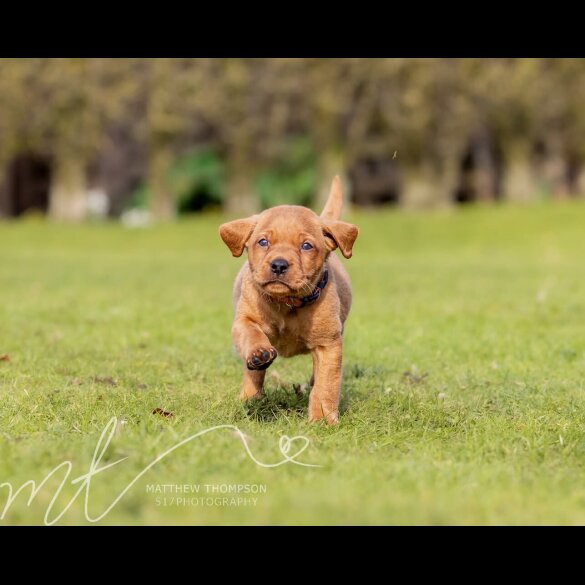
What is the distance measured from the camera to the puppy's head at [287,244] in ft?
Answer: 17.2

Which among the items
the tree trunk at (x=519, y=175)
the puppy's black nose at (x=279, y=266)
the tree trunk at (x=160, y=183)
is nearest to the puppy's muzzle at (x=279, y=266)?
the puppy's black nose at (x=279, y=266)

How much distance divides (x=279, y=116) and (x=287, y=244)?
100 ft

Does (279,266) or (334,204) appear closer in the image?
(279,266)

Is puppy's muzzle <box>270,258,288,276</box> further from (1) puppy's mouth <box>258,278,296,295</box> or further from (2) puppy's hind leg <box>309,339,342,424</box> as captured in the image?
(2) puppy's hind leg <box>309,339,342,424</box>

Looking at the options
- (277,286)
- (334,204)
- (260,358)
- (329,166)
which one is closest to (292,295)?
(277,286)

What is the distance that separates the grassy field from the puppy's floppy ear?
3.34ft

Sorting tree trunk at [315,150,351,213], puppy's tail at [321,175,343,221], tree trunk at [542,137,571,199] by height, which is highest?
puppy's tail at [321,175,343,221]

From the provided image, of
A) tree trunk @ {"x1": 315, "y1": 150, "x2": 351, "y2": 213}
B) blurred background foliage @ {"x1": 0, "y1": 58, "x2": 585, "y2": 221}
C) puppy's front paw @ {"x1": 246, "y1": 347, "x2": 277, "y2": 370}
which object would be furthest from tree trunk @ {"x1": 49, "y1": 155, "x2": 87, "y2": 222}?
puppy's front paw @ {"x1": 246, "y1": 347, "x2": 277, "y2": 370}

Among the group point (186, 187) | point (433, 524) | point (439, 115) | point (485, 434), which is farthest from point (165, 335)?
point (186, 187)

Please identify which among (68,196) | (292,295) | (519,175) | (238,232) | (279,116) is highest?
(238,232)

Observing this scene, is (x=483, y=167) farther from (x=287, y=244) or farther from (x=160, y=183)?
(x=287, y=244)

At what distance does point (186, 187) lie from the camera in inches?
1645

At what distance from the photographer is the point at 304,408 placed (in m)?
6.05

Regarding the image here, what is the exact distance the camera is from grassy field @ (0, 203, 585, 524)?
4.18 metres
